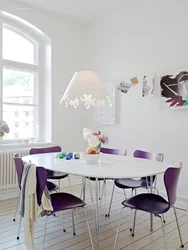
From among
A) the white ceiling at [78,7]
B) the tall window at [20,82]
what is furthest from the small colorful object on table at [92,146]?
the white ceiling at [78,7]

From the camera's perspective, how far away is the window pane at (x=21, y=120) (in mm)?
4168

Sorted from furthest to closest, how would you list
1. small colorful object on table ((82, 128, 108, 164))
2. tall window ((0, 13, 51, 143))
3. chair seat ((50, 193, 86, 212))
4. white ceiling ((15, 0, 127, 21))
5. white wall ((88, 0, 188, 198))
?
1. tall window ((0, 13, 51, 143))
2. white ceiling ((15, 0, 127, 21))
3. white wall ((88, 0, 188, 198))
4. small colorful object on table ((82, 128, 108, 164))
5. chair seat ((50, 193, 86, 212))

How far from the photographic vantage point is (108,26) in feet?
14.9

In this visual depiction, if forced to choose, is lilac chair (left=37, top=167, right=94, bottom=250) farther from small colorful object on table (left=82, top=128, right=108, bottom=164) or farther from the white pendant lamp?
the white pendant lamp

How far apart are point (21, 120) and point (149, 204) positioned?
2782 millimetres

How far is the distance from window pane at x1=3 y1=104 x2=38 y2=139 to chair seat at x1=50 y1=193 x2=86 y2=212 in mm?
2059

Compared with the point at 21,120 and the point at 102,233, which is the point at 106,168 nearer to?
the point at 102,233

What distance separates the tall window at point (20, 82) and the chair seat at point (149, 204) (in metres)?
2.54

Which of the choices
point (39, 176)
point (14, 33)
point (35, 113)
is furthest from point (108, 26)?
point (39, 176)

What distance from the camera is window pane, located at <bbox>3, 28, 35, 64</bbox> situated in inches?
162

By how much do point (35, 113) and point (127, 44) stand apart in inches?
76.9

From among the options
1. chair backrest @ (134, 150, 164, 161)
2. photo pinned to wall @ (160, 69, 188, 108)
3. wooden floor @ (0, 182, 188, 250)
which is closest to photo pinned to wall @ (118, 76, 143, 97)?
photo pinned to wall @ (160, 69, 188, 108)

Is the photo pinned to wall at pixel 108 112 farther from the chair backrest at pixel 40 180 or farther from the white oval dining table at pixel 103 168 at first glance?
the chair backrest at pixel 40 180

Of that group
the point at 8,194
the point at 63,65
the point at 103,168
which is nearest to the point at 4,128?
the point at 8,194
